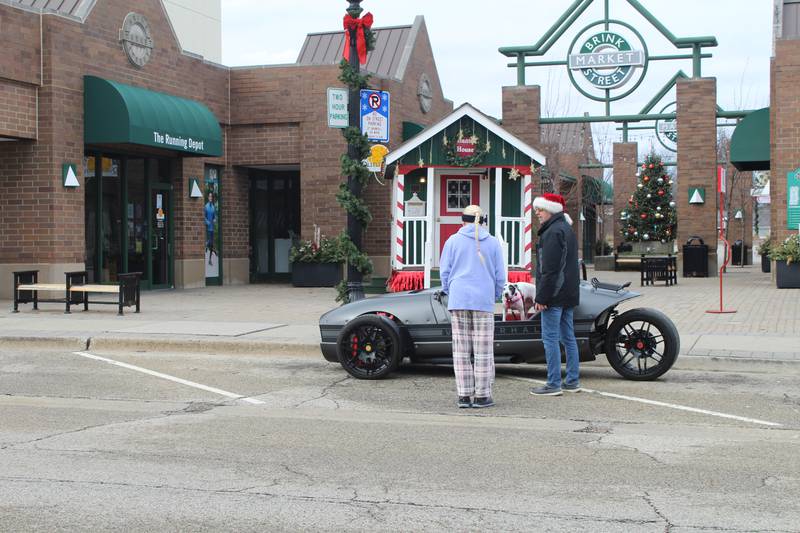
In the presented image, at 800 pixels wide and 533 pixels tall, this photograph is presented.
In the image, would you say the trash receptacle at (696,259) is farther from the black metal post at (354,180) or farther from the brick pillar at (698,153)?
the black metal post at (354,180)

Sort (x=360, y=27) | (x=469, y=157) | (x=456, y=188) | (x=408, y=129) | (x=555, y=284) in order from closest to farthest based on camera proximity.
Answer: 1. (x=555, y=284)
2. (x=360, y=27)
3. (x=469, y=157)
4. (x=456, y=188)
5. (x=408, y=129)

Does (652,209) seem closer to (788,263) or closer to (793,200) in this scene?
(793,200)

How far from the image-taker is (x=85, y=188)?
69.5 feet

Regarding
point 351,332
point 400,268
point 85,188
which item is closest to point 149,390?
point 351,332

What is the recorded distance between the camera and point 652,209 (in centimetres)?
4084

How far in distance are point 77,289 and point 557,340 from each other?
10215mm

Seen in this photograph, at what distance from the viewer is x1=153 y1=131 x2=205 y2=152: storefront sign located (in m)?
20.8

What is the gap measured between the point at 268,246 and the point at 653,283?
10258 mm

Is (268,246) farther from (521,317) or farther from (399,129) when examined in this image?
(521,317)

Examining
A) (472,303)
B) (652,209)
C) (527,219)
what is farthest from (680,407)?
(652,209)

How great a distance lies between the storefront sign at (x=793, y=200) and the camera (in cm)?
2298

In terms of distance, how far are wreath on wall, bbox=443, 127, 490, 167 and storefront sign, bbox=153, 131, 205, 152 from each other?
19.2 ft

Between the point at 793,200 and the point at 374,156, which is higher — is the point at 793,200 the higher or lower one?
the lower one

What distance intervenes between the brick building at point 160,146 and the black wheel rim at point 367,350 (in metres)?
11.3
